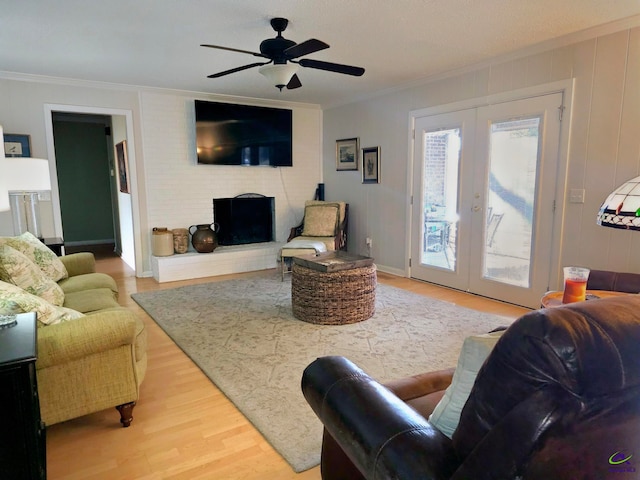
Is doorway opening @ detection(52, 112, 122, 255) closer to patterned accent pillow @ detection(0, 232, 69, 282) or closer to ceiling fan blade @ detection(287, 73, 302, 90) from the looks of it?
patterned accent pillow @ detection(0, 232, 69, 282)

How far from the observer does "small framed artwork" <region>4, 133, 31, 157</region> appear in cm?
443

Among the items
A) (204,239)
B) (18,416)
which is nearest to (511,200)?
(204,239)

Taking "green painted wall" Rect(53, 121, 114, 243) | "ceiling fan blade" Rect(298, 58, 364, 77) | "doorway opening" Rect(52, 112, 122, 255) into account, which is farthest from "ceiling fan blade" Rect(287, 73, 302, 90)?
"green painted wall" Rect(53, 121, 114, 243)

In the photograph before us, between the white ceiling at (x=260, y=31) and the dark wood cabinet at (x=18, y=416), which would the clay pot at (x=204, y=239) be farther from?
the dark wood cabinet at (x=18, y=416)

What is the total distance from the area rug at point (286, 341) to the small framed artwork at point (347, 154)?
7.19 feet

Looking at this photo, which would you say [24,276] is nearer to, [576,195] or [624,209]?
[624,209]

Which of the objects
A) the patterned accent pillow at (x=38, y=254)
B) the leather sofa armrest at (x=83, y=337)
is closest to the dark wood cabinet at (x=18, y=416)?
the leather sofa armrest at (x=83, y=337)

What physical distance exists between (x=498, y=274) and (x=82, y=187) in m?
7.46

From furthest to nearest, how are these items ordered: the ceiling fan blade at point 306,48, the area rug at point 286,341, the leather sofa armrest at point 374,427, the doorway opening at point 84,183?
the doorway opening at point 84,183 → the ceiling fan blade at point 306,48 → the area rug at point 286,341 → the leather sofa armrest at point 374,427

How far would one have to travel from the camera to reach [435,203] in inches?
191

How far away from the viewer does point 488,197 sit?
4.25 metres

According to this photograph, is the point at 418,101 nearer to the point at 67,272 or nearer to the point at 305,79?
the point at 305,79

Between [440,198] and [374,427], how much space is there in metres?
4.01

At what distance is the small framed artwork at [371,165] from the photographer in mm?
5527
